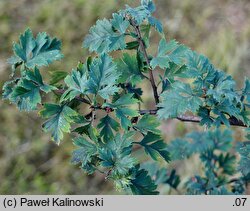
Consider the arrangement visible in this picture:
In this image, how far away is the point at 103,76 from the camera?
1010 mm

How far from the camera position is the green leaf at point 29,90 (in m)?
1.03

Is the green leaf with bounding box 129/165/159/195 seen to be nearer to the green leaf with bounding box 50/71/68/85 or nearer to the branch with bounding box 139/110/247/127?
the branch with bounding box 139/110/247/127

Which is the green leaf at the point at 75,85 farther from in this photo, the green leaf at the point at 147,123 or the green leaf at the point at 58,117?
the green leaf at the point at 147,123

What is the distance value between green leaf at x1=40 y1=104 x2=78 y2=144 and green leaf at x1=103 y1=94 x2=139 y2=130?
8cm

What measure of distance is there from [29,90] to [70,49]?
6.94 feet

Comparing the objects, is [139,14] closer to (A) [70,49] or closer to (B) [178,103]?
(B) [178,103]

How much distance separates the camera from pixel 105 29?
1.08 meters

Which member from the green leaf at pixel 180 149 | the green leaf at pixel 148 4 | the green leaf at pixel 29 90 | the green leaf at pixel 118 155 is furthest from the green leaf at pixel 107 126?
Result: the green leaf at pixel 180 149

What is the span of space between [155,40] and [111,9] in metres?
0.37

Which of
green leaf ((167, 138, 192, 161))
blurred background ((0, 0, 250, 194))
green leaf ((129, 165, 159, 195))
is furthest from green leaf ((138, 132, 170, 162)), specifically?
blurred background ((0, 0, 250, 194))

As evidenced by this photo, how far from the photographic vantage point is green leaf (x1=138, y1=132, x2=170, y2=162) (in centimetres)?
112

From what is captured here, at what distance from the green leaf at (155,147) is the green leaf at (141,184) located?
0.18ft

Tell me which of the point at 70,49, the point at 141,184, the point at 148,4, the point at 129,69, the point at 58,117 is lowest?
the point at 141,184

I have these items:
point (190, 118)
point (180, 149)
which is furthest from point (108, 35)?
point (180, 149)
